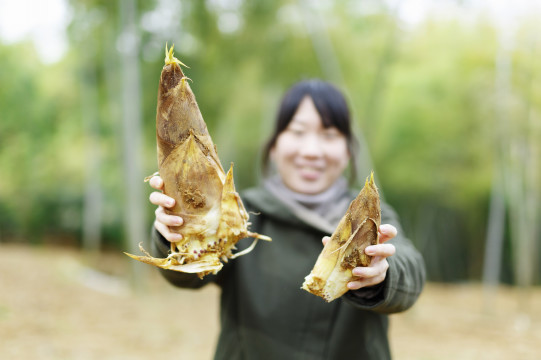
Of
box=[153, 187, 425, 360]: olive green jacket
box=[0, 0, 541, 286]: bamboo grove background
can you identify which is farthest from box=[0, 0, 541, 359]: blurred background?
box=[153, 187, 425, 360]: olive green jacket

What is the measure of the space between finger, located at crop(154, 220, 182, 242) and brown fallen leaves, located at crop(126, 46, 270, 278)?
0.04 ft

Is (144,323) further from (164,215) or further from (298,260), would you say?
(164,215)

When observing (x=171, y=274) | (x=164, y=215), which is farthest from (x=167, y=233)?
(x=171, y=274)

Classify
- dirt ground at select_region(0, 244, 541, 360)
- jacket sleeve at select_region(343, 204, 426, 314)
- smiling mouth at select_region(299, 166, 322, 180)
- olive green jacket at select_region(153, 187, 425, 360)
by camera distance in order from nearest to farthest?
jacket sleeve at select_region(343, 204, 426, 314) → olive green jacket at select_region(153, 187, 425, 360) → smiling mouth at select_region(299, 166, 322, 180) → dirt ground at select_region(0, 244, 541, 360)

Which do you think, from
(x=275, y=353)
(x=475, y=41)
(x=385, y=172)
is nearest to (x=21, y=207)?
(x=385, y=172)

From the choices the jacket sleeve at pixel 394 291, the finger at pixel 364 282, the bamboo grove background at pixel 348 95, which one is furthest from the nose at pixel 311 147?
the bamboo grove background at pixel 348 95

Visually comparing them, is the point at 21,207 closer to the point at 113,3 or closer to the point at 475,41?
the point at 113,3

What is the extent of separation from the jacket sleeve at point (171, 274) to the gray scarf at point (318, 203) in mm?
345

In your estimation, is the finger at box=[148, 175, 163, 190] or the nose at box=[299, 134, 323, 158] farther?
the nose at box=[299, 134, 323, 158]

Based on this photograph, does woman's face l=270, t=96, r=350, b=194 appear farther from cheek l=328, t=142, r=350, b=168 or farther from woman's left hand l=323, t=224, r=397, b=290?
woman's left hand l=323, t=224, r=397, b=290

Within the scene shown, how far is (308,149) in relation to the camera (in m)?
1.44

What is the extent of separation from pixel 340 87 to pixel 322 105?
165 inches

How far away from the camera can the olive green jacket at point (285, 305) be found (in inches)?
54.5

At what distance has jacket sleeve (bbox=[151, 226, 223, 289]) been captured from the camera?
3.94ft
